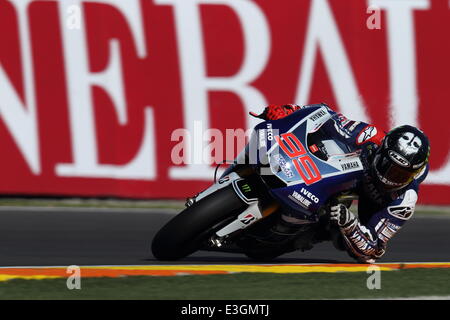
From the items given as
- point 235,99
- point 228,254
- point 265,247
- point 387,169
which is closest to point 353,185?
point 387,169

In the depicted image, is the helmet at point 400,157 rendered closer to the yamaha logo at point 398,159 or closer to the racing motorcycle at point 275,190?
the yamaha logo at point 398,159

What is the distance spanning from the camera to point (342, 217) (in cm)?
792

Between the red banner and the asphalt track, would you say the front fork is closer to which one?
the asphalt track

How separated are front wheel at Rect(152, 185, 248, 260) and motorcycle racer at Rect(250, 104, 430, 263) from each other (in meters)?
0.41

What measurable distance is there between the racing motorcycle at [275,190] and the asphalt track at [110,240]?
523 millimetres

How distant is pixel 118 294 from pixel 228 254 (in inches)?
90.1

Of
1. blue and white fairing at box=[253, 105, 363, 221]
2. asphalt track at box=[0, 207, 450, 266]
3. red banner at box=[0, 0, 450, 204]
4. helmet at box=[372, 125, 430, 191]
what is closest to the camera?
blue and white fairing at box=[253, 105, 363, 221]

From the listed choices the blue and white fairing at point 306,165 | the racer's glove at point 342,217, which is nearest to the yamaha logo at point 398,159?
the blue and white fairing at point 306,165

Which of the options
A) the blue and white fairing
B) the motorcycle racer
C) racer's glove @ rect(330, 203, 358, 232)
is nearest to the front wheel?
the blue and white fairing

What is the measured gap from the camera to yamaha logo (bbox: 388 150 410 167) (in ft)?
25.7

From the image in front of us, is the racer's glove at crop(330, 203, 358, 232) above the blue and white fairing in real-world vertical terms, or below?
below

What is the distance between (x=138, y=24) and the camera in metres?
13.0

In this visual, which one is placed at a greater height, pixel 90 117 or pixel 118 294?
pixel 90 117
